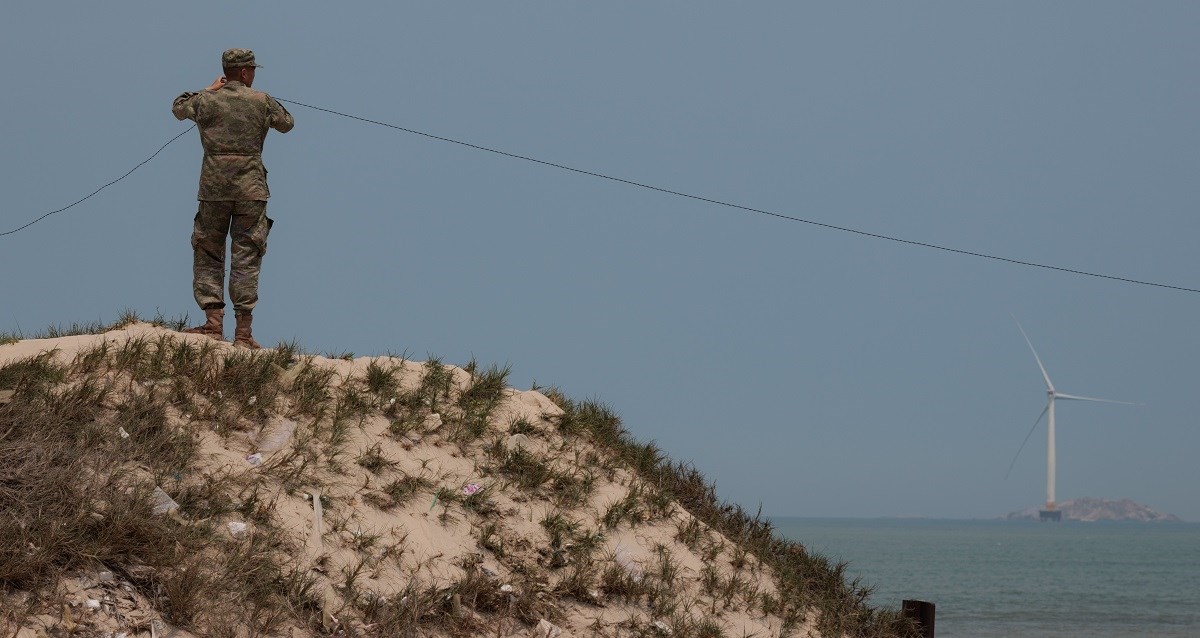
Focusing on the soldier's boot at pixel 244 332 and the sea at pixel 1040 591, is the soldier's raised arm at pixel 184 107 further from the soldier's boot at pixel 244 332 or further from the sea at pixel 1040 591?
the sea at pixel 1040 591

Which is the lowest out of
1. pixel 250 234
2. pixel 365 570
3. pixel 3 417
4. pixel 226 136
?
pixel 365 570

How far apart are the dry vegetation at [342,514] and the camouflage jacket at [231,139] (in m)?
1.58

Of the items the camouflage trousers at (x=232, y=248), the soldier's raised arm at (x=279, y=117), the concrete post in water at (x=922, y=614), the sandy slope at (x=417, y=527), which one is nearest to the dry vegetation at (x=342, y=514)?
the sandy slope at (x=417, y=527)

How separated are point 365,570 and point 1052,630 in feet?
86.8

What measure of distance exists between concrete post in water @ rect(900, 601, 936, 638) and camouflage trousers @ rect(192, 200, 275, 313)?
7718mm

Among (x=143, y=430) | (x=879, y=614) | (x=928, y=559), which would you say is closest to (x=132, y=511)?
(x=143, y=430)

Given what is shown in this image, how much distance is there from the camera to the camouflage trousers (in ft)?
38.7

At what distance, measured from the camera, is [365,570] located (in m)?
9.85

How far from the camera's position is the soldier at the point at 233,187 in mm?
11742


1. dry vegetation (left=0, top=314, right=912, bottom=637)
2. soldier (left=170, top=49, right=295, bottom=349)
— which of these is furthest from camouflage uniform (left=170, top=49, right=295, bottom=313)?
dry vegetation (left=0, top=314, right=912, bottom=637)

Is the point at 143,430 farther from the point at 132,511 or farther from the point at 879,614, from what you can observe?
the point at 879,614

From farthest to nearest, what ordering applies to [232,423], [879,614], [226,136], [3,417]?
[879,614] → [226,136] → [232,423] → [3,417]

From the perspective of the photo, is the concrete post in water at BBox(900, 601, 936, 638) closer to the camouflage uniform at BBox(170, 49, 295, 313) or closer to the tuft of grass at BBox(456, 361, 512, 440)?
the tuft of grass at BBox(456, 361, 512, 440)

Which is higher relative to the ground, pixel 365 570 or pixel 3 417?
pixel 3 417
